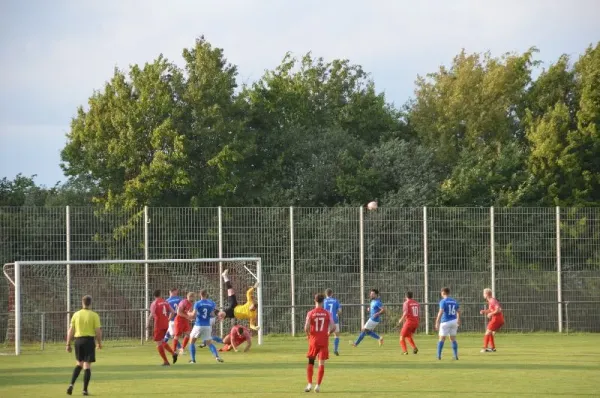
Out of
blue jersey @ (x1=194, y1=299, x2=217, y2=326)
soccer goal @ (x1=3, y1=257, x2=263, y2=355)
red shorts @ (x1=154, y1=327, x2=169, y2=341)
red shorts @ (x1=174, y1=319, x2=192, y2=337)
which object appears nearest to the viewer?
red shorts @ (x1=154, y1=327, x2=169, y2=341)

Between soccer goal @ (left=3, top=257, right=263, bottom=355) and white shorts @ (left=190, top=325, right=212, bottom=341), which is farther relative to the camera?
soccer goal @ (left=3, top=257, right=263, bottom=355)

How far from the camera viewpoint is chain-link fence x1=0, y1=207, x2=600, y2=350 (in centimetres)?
3522

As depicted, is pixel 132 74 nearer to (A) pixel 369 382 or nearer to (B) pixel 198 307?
(B) pixel 198 307

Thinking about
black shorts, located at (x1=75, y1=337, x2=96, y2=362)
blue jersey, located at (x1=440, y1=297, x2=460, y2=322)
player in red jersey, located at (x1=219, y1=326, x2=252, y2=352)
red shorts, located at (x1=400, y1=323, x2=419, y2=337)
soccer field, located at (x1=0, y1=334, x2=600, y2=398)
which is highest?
blue jersey, located at (x1=440, y1=297, x2=460, y2=322)

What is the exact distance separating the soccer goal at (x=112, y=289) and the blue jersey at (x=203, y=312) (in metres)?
5.94

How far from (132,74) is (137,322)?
15327 mm

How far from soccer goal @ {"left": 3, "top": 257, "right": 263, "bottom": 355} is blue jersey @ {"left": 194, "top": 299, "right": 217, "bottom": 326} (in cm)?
594

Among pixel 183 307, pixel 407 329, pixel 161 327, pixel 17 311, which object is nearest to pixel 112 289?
pixel 17 311

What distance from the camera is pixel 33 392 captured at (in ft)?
63.2

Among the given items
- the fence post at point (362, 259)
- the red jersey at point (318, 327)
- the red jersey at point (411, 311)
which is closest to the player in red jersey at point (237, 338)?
the red jersey at point (411, 311)

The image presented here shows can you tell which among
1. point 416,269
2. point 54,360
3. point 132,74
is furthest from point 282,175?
point 54,360

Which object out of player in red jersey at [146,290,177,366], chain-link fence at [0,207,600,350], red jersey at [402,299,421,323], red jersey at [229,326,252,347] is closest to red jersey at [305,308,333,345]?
player in red jersey at [146,290,177,366]

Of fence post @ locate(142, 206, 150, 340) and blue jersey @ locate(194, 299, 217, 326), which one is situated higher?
fence post @ locate(142, 206, 150, 340)

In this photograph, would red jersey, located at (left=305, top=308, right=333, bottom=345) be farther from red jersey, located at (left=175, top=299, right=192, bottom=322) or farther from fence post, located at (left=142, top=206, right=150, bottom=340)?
fence post, located at (left=142, top=206, right=150, bottom=340)
